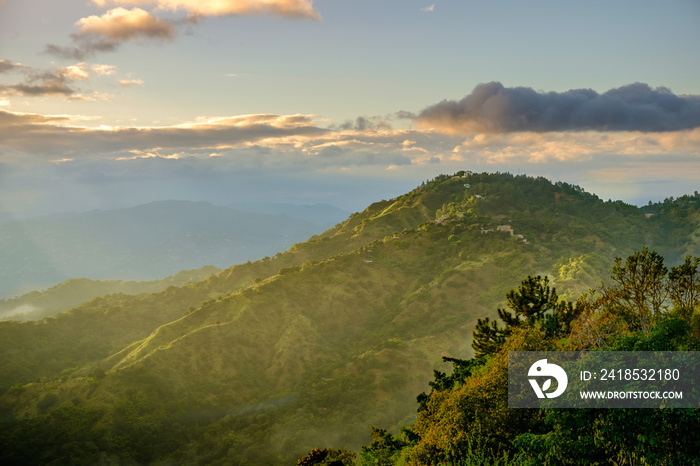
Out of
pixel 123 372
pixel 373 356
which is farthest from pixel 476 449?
pixel 123 372

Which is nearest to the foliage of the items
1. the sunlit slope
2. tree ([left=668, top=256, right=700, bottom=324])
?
tree ([left=668, top=256, right=700, bottom=324])

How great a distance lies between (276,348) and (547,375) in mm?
96388

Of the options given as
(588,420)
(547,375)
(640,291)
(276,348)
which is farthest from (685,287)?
(276,348)

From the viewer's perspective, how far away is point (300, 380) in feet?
357

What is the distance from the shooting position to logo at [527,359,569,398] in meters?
28.7

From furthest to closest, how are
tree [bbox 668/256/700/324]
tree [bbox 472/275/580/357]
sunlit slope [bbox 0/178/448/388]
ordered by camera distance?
sunlit slope [bbox 0/178/448/388], tree [bbox 472/275/580/357], tree [bbox 668/256/700/324]

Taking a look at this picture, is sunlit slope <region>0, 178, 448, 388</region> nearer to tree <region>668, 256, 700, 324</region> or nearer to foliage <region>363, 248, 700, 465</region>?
foliage <region>363, 248, 700, 465</region>

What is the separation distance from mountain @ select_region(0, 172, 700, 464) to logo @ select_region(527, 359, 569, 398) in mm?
59000

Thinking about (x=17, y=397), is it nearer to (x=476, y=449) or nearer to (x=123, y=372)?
(x=123, y=372)

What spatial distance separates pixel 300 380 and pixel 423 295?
142 ft

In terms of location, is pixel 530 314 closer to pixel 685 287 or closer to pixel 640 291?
pixel 640 291

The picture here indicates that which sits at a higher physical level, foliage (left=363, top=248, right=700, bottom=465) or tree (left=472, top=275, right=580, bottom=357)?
foliage (left=363, top=248, right=700, bottom=465)

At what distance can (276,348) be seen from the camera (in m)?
120

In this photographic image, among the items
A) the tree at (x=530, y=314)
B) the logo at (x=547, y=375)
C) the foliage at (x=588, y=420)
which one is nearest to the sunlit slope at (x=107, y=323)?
→ the tree at (x=530, y=314)
